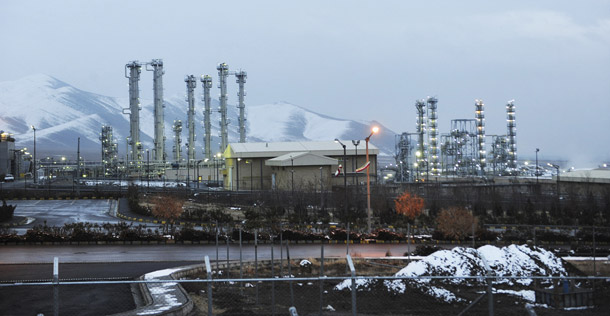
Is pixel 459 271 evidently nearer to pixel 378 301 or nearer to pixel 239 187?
pixel 378 301

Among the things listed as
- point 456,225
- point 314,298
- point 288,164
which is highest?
point 288,164

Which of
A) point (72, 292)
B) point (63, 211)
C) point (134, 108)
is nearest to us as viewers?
point (72, 292)

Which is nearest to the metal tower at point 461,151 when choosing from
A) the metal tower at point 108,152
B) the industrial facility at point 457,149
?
the industrial facility at point 457,149

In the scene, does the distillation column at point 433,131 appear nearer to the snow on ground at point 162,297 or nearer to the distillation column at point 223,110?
the distillation column at point 223,110

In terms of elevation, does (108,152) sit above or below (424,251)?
above

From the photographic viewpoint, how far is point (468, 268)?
20.5m

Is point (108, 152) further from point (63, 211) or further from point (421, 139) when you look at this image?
point (63, 211)

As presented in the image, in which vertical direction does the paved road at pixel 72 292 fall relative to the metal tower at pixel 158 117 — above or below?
below

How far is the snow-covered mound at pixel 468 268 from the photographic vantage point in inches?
752

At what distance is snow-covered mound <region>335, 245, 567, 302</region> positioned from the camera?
19.1 m

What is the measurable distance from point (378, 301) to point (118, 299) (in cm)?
696

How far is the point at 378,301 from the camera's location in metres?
17.5

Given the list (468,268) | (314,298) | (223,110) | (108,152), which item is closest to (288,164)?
(223,110)

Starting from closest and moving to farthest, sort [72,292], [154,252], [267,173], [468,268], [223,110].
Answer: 1. [72,292]
2. [468,268]
3. [154,252]
4. [267,173]
5. [223,110]
